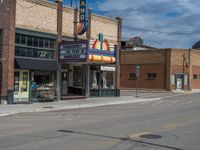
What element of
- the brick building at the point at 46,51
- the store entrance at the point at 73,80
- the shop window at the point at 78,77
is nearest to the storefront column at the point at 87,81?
the brick building at the point at 46,51

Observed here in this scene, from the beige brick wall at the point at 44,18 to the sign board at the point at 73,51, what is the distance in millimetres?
1601

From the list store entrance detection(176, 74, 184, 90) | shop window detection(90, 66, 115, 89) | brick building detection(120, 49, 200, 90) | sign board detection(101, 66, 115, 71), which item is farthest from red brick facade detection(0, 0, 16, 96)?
store entrance detection(176, 74, 184, 90)

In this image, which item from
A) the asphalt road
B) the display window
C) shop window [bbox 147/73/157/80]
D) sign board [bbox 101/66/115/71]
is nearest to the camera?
the asphalt road

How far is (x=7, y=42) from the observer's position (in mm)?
23875

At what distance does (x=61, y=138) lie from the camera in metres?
11.1

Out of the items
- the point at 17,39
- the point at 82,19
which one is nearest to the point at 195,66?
the point at 82,19

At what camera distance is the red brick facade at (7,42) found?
23.6m

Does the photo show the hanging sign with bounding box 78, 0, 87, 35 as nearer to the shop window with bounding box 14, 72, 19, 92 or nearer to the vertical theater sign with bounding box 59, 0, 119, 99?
the vertical theater sign with bounding box 59, 0, 119, 99

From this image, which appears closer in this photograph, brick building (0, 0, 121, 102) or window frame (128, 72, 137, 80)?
brick building (0, 0, 121, 102)

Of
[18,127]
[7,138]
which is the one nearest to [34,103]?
[18,127]

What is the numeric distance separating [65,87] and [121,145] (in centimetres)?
2104

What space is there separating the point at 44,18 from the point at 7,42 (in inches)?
170

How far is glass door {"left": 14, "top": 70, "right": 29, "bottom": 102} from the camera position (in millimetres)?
25016

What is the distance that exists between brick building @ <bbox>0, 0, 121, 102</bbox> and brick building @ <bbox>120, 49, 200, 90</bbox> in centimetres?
2153
